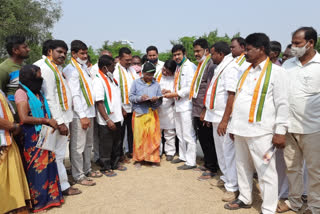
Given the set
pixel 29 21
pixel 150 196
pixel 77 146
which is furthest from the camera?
pixel 29 21

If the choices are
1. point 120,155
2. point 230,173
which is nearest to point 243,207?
point 230,173

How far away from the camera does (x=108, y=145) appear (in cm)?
518

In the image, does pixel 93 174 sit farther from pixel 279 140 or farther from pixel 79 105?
pixel 279 140

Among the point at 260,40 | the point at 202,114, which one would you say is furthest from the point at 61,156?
the point at 260,40

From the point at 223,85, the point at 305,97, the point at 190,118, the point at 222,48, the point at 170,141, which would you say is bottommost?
the point at 170,141

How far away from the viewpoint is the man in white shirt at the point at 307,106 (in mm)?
3324

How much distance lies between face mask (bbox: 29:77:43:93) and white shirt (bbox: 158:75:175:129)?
2886 millimetres

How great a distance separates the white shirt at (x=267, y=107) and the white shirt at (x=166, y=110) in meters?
2.71

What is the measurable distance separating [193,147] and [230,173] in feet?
4.75

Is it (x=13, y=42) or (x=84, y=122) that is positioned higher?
(x=13, y=42)

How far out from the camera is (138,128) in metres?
5.59

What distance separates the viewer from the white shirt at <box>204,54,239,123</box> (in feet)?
13.2

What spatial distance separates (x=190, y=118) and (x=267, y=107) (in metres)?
2.40

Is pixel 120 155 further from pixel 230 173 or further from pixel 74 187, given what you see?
pixel 230 173
